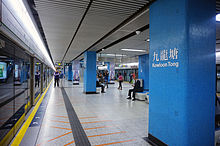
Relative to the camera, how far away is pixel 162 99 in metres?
3.02

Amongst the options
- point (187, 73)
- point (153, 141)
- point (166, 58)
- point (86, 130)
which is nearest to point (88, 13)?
point (166, 58)

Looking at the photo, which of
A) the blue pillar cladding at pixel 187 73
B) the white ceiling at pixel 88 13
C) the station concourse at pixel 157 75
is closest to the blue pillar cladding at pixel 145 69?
the white ceiling at pixel 88 13

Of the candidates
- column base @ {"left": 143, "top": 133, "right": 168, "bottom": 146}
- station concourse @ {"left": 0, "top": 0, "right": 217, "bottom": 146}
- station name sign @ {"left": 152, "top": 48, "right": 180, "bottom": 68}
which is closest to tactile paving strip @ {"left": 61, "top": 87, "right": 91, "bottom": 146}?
station concourse @ {"left": 0, "top": 0, "right": 217, "bottom": 146}

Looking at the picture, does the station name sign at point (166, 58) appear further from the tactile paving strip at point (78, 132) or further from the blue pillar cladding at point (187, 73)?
the tactile paving strip at point (78, 132)

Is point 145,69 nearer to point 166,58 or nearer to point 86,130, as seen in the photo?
point 86,130

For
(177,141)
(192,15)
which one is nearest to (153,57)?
(192,15)

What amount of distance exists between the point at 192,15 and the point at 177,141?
225cm

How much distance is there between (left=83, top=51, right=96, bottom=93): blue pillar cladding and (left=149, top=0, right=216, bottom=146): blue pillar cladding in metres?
8.09

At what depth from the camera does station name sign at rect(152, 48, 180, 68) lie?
2.71 meters

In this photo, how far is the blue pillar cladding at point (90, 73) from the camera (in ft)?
35.1

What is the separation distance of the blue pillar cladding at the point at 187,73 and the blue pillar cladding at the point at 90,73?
8.09m

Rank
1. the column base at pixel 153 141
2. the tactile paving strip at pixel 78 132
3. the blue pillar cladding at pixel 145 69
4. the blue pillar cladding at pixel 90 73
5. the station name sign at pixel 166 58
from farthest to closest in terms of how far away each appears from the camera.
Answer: the blue pillar cladding at pixel 145 69, the blue pillar cladding at pixel 90 73, the tactile paving strip at pixel 78 132, the column base at pixel 153 141, the station name sign at pixel 166 58

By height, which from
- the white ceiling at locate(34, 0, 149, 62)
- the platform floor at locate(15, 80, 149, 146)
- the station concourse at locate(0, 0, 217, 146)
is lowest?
the platform floor at locate(15, 80, 149, 146)

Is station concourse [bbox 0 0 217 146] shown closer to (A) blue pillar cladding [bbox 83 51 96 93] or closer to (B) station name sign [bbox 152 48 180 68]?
(B) station name sign [bbox 152 48 180 68]
